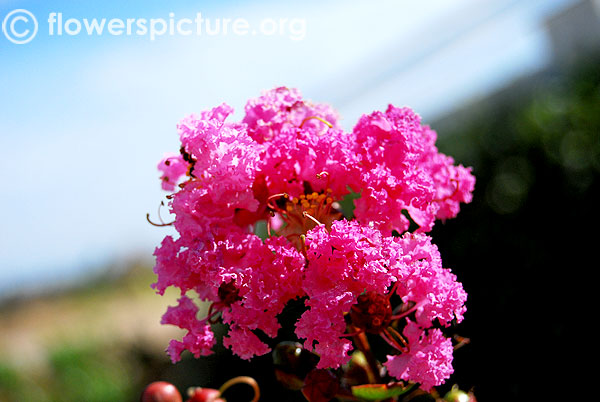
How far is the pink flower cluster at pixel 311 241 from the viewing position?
901 millimetres

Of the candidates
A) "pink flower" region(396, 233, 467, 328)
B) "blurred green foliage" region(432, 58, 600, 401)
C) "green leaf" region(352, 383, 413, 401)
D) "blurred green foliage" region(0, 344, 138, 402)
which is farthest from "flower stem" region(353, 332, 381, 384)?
"blurred green foliage" region(0, 344, 138, 402)

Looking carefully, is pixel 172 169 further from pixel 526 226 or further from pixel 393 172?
pixel 526 226

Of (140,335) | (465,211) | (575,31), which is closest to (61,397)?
(140,335)

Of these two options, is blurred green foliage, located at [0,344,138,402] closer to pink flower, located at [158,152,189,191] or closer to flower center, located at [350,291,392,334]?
pink flower, located at [158,152,189,191]

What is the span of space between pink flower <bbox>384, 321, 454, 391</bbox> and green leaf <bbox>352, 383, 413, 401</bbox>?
0.05 metres

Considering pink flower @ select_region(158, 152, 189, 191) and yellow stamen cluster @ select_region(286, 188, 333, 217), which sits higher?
pink flower @ select_region(158, 152, 189, 191)

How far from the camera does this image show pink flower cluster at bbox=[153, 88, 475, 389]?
90 centimetres

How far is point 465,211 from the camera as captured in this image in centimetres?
275

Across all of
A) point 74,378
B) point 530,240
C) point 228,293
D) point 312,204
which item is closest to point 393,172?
point 312,204

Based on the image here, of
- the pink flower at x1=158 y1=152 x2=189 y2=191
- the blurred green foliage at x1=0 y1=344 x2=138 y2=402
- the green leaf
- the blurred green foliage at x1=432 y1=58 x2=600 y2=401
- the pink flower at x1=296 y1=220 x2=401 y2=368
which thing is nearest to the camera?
the pink flower at x1=296 y1=220 x2=401 y2=368

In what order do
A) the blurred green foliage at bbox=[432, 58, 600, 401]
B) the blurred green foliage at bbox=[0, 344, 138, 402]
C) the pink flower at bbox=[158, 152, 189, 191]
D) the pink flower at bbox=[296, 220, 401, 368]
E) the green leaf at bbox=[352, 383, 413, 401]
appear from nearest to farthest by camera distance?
the pink flower at bbox=[296, 220, 401, 368], the green leaf at bbox=[352, 383, 413, 401], the pink flower at bbox=[158, 152, 189, 191], the blurred green foliage at bbox=[432, 58, 600, 401], the blurred green foliage at bbox=[0, 344, 138, 402]

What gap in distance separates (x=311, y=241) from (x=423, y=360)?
289 millimetres

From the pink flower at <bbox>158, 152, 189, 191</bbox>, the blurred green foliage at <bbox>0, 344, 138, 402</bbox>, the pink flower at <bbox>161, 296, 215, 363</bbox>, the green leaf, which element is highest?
the pink flower at <bbox>158, 152, 189, 191</bbox>

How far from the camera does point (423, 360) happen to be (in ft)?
3.09
